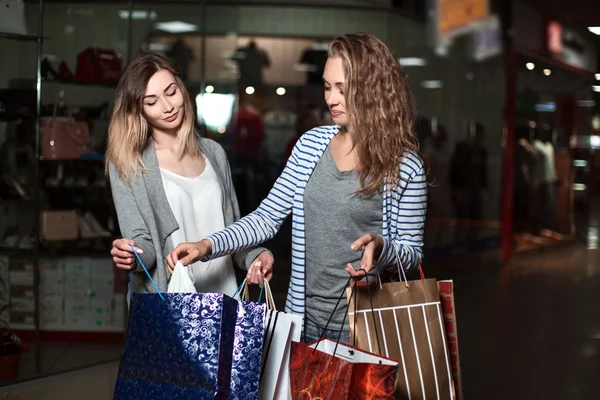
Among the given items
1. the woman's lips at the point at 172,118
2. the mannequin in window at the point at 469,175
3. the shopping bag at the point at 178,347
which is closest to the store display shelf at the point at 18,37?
the woman's lips at the point at 172,118

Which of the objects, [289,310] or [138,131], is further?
[138,131]

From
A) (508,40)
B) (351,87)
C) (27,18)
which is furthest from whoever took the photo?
(508,40)

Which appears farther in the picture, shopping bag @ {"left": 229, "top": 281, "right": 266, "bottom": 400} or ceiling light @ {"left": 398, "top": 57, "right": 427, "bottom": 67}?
ceiling light @ {"left": 398, "top": 57, "right": 427, "bottom": 67}

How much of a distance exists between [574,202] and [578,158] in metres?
0.72

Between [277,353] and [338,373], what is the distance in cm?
23

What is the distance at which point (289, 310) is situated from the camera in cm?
238

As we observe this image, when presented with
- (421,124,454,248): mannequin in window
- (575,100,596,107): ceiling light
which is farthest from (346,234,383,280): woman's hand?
(575,100,596,107): ceiling light

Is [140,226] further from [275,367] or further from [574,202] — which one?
[574,202]

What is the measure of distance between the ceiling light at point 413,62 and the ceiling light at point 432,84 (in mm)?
221

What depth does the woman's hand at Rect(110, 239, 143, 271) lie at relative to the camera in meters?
2.37

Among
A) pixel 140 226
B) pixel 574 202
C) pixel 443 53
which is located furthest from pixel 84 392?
pixel 574 202

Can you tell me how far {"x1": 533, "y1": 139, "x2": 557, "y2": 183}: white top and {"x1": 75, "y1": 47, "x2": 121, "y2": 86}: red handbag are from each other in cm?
831

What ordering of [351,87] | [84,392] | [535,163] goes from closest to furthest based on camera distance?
[351,87]
[84,392]
[535,163]

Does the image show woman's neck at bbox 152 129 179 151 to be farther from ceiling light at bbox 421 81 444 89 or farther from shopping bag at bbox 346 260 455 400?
ceiling light at bbox 421 81 444 89
